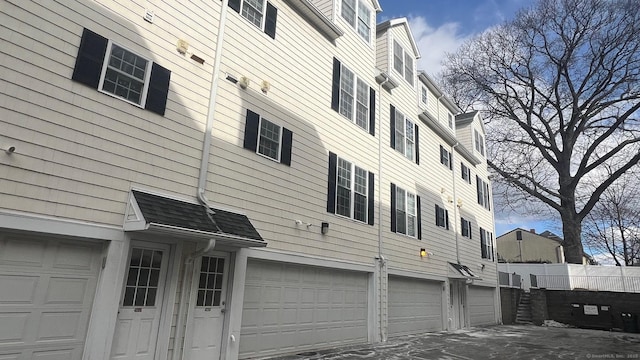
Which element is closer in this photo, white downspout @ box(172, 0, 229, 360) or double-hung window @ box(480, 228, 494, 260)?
white downspout @ box(172, 0, 229, 360)

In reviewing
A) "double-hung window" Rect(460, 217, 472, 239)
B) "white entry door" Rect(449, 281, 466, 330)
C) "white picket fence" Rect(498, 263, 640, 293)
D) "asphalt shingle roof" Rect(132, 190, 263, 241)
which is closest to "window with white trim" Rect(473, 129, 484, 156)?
"double-hung window" Rect(460, 217, 472, 239)

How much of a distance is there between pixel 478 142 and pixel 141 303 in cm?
1968

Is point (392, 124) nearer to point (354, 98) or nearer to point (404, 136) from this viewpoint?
point (404, 136)

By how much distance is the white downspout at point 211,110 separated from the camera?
6594 millimetres

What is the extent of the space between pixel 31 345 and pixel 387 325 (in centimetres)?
873

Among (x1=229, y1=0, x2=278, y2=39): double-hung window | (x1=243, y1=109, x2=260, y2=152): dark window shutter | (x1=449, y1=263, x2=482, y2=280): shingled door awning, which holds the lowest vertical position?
(x1=449, y1=263, x2=482, y2=280): shingled door awning

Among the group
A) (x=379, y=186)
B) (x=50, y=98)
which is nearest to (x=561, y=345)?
(x=379, y=186)

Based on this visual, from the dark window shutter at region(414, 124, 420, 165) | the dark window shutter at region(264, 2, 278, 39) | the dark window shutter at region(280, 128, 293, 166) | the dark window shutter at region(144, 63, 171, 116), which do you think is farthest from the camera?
the dark window shutter at region(414, 124, 420, 165)

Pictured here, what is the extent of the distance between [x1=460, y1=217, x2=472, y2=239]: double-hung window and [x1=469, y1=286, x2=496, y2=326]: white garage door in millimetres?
2457

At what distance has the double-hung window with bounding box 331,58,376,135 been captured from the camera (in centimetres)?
1048

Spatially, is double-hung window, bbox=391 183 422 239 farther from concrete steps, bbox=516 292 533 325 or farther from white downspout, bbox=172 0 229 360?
concrete steps, bbox=516 292 533 325

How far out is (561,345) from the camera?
11906 mm

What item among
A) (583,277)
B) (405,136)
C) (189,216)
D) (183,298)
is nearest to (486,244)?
(583,277)

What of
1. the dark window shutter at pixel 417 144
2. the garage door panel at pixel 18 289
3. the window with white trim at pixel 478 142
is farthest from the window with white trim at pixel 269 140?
the window with white trim at pixel 478 142
